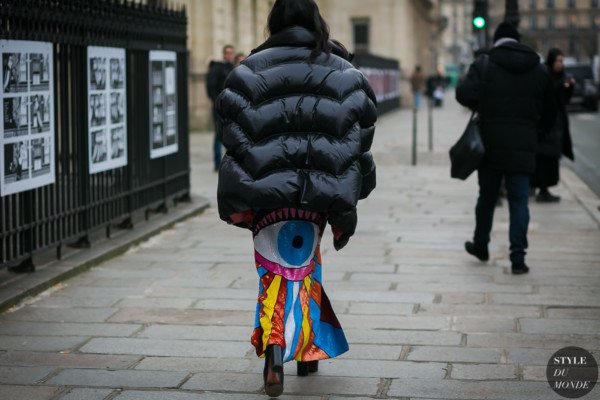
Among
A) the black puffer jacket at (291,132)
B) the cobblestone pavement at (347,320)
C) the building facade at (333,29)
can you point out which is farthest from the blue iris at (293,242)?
the building facade at (333,29)

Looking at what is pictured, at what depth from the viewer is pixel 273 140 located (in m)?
4.93

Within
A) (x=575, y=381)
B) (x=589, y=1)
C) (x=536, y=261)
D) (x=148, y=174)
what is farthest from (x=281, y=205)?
(x=589, y=1)

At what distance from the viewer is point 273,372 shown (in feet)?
16.3

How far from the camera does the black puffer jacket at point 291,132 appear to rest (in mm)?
4902

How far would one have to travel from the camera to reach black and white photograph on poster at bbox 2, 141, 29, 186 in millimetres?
7711

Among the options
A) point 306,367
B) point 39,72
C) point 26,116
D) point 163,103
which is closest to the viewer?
point 306,367

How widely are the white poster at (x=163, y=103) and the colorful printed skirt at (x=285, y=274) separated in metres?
6.28

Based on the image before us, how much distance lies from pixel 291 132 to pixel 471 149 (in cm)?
360

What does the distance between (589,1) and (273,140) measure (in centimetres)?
14698

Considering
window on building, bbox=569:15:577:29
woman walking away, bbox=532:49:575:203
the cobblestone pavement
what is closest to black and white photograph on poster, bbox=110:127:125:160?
the cobblestone pavement

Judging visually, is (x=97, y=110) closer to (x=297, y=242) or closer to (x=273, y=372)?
(x=297, y=242)

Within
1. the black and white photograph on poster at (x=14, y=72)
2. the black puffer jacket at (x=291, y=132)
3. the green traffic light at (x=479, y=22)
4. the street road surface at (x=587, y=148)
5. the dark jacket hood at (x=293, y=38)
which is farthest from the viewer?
the street road surface at (x=587, y=148)

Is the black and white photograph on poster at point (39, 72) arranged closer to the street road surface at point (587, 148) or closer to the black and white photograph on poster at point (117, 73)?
the black and white photograph on poster at point (117, 73)

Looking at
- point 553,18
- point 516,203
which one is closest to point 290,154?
point 516,203
